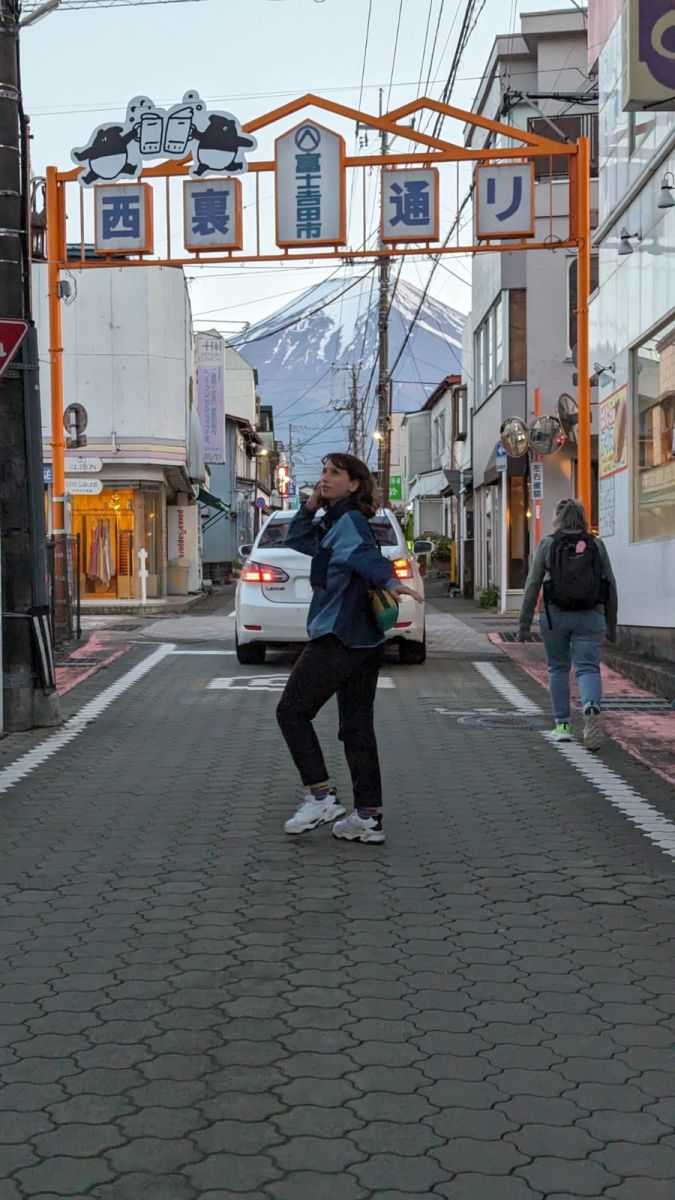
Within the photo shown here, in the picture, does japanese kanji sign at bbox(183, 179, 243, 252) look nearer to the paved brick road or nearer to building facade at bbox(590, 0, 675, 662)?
building facade at bbox(590, 0, 675, 662)

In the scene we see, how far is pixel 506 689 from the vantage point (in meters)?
12.9

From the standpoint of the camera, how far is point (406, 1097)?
345cm

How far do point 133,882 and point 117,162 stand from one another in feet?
40.3

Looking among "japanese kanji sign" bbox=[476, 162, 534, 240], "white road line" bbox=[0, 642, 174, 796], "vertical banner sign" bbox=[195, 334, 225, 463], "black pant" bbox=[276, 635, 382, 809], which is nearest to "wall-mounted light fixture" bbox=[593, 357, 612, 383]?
"japanese kanji sign" bbox=[476, 162, 534, 240]

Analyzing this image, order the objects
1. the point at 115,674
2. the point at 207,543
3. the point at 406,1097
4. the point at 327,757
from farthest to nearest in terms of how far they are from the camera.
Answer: the point at 207,543 < the point at 115,674 < the point at 327,757 < the point at 406,1097

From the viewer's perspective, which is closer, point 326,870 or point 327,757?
point 326,870

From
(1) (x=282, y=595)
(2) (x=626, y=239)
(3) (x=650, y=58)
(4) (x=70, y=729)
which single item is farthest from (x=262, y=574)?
(3) (x=650, y=58)

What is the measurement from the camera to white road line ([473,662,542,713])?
1163 centimetres

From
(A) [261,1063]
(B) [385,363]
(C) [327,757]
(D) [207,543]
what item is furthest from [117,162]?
(D) [207,543]

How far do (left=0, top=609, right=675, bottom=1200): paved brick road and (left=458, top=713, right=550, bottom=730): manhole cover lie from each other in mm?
2433

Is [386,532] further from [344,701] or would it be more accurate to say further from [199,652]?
[344,701]

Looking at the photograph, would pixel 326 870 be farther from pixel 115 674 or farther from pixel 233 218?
pixel 233 218

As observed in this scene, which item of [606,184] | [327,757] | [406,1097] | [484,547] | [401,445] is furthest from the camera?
[401,445]

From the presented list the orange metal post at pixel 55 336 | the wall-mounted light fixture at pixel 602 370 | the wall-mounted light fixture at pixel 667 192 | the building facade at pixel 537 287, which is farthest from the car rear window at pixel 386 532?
the building facade at pixel 537 287
